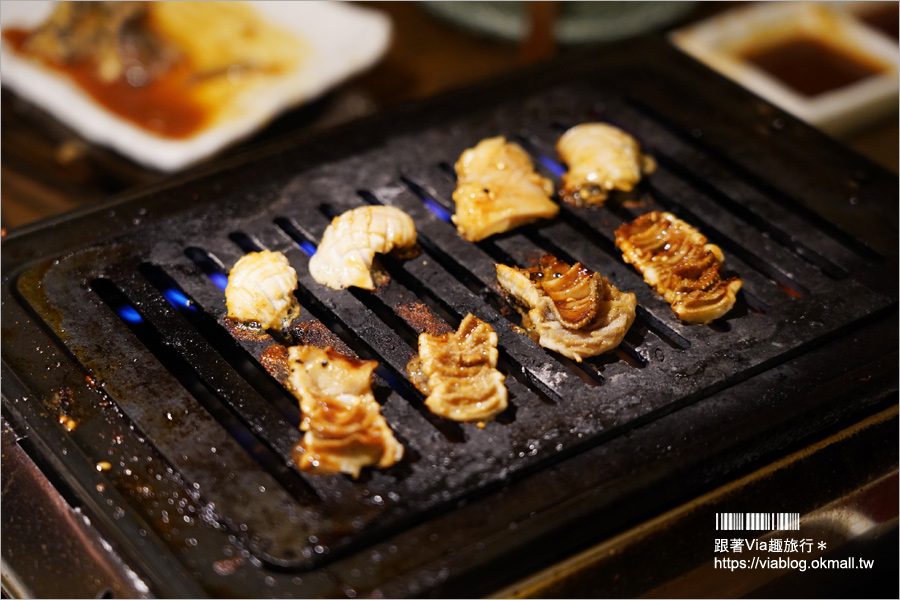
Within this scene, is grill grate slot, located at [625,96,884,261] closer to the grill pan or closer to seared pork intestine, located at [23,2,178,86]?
the grill pan

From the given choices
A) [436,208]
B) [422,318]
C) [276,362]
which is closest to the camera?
[276,362]

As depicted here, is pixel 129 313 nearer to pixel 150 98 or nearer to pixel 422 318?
pixel 422 318

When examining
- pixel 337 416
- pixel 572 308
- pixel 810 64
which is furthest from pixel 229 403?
pixel 810 64

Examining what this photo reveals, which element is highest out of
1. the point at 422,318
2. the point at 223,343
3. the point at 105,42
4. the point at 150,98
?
the point at 105,42

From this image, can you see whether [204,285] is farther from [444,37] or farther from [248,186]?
[444,37]

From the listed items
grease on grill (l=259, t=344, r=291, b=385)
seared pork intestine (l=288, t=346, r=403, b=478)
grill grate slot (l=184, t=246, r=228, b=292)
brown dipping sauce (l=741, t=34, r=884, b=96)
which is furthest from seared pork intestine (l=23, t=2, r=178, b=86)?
brown dipping sauce (l=741, t=34, r=884, b=96)
